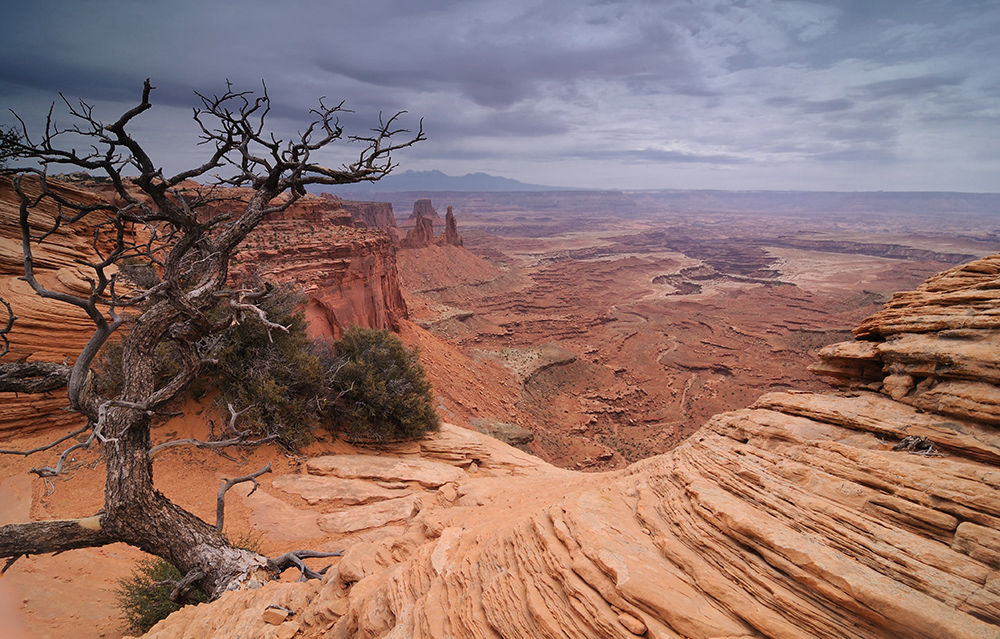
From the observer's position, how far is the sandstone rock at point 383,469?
9.98 meters

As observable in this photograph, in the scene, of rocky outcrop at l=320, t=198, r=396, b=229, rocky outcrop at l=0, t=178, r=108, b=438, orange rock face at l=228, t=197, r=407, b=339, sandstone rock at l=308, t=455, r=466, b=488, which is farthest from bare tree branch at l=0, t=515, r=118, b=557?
rocky outcrop at l=320, t=198, r=396, b=229

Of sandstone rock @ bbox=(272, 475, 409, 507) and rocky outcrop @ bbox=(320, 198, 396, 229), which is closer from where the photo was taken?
sandstone rock @ bbox=(272, 475, 409, 507)

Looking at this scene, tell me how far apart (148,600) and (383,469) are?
4962mm

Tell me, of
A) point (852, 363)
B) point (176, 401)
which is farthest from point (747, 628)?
point (176, 401)

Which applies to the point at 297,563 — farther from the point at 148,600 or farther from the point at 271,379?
the point at 271,379

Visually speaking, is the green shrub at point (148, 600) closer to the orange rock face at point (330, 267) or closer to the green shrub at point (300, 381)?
the green shrub at point (300, 381)

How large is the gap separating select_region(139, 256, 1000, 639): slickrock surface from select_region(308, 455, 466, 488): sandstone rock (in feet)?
12.0

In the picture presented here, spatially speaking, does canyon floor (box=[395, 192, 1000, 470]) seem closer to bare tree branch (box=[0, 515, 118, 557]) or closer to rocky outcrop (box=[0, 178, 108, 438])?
rocky outcrop (box=[0, 178, 108, 438])

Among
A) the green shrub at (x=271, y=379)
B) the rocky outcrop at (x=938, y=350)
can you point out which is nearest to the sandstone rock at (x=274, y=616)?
the green shrub at (x=271, y=379)

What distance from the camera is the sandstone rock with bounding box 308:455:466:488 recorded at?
393 inches

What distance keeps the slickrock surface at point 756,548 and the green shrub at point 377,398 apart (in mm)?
5652

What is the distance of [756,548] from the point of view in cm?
397

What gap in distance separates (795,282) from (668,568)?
86646 mm

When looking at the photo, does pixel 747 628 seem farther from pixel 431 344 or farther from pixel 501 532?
pixel 431 344
